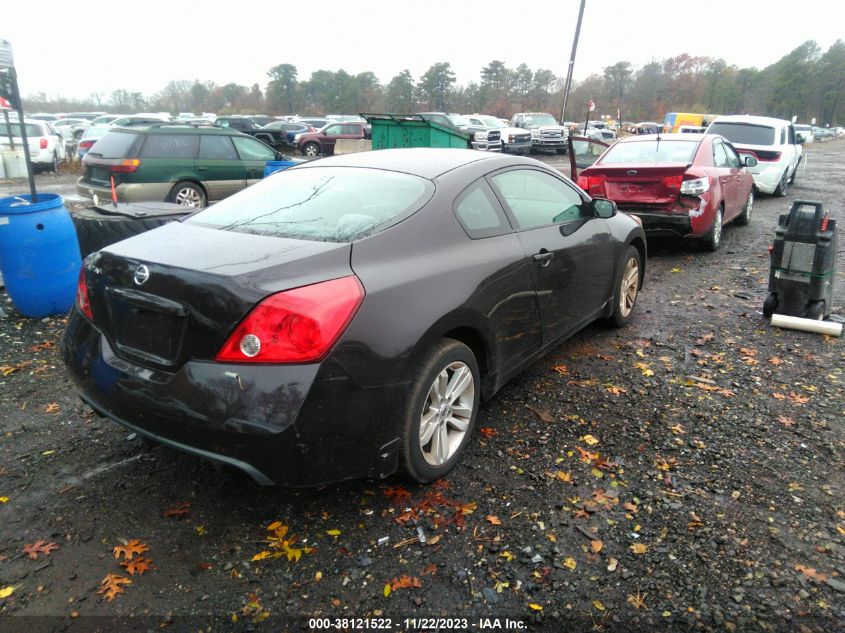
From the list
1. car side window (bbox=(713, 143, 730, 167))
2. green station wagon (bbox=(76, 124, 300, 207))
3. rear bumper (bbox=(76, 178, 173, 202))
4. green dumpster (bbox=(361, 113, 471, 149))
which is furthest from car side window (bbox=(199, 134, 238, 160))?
car side window (bbox=(713, 143, 730, 167))

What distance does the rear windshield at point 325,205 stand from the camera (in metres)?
2.87

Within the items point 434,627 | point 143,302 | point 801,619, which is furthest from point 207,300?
point 801,619

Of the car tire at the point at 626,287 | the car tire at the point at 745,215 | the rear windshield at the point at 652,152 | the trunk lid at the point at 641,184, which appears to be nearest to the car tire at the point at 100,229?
the car tire at the point at 626,287

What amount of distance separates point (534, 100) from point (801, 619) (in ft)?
283

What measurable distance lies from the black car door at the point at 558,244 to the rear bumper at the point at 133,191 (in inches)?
308

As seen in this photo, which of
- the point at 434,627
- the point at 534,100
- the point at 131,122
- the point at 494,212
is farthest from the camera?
the point at 534,100

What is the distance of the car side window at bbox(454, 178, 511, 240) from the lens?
3182 millimetres

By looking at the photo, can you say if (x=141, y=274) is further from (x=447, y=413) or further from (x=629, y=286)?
(x=629, y=286)

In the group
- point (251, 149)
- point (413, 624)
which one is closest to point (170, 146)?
point (251, 149)

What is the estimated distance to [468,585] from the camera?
236 cm

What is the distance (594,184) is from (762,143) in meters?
7.35

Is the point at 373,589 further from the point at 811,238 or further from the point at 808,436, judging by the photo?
the point at 811,238

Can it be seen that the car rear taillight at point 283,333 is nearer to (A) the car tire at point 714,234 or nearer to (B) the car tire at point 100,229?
(B) the car tire at point 100,229

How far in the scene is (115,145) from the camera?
989cm
